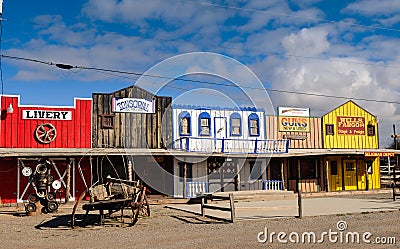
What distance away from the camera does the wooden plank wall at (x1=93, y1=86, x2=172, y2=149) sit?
935 inches

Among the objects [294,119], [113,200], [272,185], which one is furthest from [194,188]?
[113,200]

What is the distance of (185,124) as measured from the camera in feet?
83.3

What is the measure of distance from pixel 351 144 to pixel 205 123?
9808 mm

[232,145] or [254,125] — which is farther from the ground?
[254,125]

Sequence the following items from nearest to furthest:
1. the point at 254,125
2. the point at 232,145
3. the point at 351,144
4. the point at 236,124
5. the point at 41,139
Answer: the point at 41,139 < the point at 232,145 < the point at 236,124 < the point at 254,125 < the point at 351,144

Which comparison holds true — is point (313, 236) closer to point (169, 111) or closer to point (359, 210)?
point (359, 210)

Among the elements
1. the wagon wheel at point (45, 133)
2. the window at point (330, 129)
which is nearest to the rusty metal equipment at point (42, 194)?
the wagon wheel at point (45, 133)

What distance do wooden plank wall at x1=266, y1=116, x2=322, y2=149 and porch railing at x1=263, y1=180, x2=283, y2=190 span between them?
2758 millimetres

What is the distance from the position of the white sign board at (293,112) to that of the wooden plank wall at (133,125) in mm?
6824

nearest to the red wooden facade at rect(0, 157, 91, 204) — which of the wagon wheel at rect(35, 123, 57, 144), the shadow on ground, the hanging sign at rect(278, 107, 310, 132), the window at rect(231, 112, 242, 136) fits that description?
Result: the wagon wheel at rect(35, 123, 57, 144)

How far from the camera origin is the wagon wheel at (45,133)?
2252 cm

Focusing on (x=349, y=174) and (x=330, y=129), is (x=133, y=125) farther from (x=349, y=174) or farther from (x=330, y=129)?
(x=349, y=174)

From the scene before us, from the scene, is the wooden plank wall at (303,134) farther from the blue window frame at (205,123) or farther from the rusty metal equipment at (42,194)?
the rusty metal equipment at (42,194)

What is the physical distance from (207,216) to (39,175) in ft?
20.0
